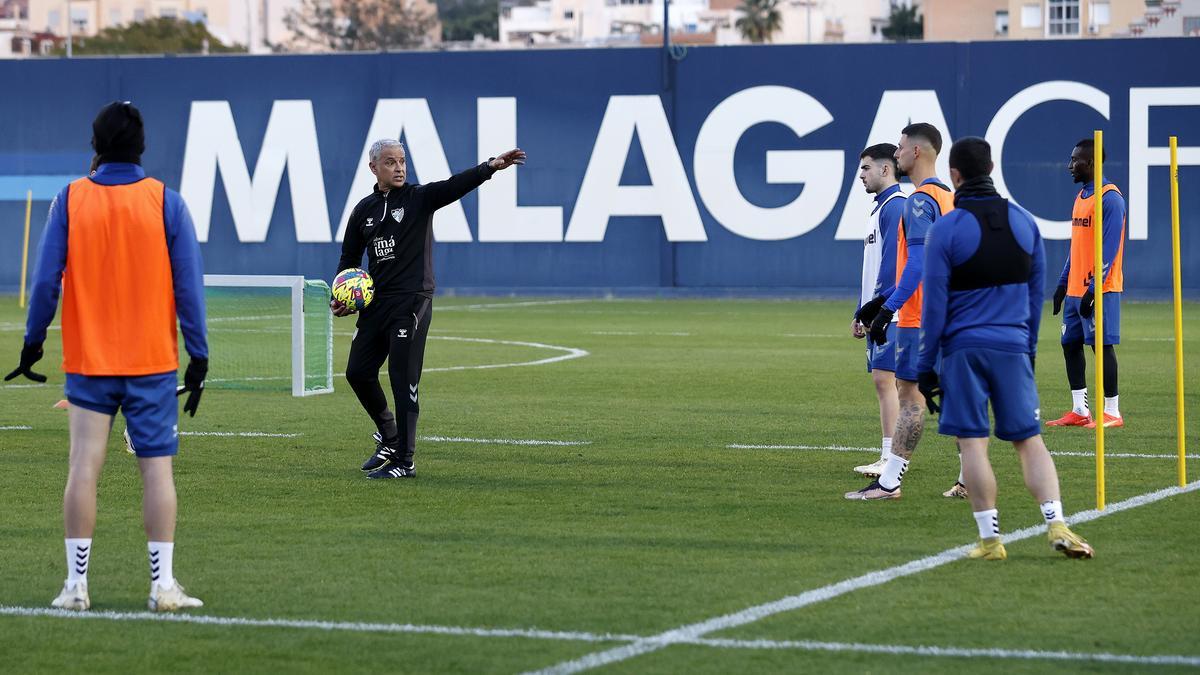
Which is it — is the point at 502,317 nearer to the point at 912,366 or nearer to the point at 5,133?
the point at 5,133

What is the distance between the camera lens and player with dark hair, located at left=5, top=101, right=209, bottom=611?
733 cm

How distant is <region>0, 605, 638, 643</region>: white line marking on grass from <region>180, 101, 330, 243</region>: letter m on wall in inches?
1100

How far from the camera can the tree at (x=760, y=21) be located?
4998 inches

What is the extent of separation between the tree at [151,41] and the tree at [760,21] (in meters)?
41.6

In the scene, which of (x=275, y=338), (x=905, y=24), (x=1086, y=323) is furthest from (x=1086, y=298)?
(x=905, y=24)

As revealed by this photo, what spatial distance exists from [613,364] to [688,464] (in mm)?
8139

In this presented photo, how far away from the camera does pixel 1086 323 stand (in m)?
14.4

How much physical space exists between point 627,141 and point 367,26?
8651 centimetres

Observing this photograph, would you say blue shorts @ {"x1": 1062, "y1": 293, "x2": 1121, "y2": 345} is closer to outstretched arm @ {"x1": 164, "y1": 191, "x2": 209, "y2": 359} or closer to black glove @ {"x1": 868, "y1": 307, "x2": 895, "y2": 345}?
black glove @ {"x1": 868, "y1": 307, "x2": 895, "y2": 345}

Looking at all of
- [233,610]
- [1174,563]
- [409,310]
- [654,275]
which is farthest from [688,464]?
[654,275]

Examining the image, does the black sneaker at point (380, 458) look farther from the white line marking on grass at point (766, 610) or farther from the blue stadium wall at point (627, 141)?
the blue stadium wall at point (627, 141)

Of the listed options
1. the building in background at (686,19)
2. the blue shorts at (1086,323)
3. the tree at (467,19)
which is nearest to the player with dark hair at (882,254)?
the blue shorts at (1086,323)

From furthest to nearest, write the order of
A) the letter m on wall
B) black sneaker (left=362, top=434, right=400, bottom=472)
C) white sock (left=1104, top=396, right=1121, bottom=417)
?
the letter m on wall, white sock (left=1104, top=396, right=1121, bottom=417), black sneaker (left=362, top=434, right=400, bottom=472)

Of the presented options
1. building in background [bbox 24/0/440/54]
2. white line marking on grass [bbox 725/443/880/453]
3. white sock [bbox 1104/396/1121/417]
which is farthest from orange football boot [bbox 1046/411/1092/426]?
building in background [bbox 24/0/440/54]
